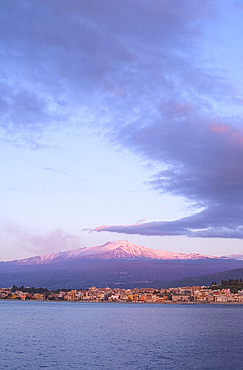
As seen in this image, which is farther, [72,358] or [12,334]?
[12,334]

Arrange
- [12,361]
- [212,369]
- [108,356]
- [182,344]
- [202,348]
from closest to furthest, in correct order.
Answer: [212,369]
[12,361]
[108,356]
[202,348]
[182,344]

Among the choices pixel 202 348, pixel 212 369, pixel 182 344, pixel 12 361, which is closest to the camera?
pixel 212 369

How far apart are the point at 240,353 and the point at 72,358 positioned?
23.0 metres

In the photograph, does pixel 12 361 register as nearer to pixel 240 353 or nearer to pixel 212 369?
pixel 212 369

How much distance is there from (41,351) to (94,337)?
2180 centimetres

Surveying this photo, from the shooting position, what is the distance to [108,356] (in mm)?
61000

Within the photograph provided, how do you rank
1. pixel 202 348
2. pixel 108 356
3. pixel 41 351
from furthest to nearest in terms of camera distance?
pixel 202 348 → pixel 41 351 → pixel 108 356

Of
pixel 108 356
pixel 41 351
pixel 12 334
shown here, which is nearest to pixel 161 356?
pixel 108 356

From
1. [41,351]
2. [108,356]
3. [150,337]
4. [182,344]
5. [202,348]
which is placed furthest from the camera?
[150,337]

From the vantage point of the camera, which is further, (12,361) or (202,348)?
(202,348)

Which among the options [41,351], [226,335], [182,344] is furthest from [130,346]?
[226,335]

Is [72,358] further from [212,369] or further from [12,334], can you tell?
[12,334]

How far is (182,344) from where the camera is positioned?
2938 inches

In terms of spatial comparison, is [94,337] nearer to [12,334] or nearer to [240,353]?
[12,334]
